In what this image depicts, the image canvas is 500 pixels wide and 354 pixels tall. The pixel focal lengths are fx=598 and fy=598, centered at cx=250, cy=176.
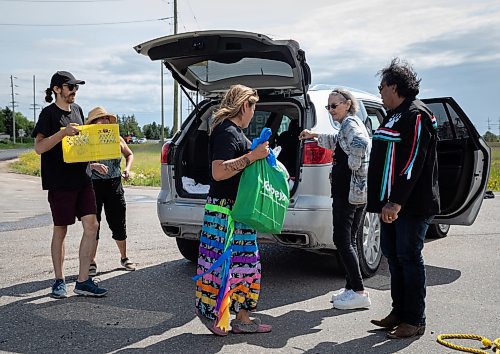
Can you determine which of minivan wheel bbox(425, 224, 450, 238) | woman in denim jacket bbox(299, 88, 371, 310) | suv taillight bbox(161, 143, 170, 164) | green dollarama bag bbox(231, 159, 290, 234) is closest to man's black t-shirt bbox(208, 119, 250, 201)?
green dollarama bag bbox(231, 159, 290, 234)

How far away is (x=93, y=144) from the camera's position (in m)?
5.25

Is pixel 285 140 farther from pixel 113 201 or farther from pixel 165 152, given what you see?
pixel 113 201

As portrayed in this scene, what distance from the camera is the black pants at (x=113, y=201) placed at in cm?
620

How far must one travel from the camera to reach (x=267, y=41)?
200 inches

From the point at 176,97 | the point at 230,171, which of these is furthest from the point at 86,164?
the point at 176,97

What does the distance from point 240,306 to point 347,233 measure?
1.12 metres

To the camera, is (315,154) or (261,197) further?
(315,154)

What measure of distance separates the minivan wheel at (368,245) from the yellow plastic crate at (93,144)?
2.40 meters

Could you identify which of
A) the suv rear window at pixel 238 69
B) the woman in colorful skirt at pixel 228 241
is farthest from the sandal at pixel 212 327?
the suv rear window at pixel 238 69

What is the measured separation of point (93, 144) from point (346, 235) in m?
2.32

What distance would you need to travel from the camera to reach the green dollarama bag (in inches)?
162

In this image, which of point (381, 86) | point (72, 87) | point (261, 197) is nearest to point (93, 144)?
point (72, 87)

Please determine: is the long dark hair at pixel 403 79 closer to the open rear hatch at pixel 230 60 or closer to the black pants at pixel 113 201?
the open rear hatch at pixel 230 60

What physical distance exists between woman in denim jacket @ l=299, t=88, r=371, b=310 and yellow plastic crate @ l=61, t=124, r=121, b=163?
2.01 m
